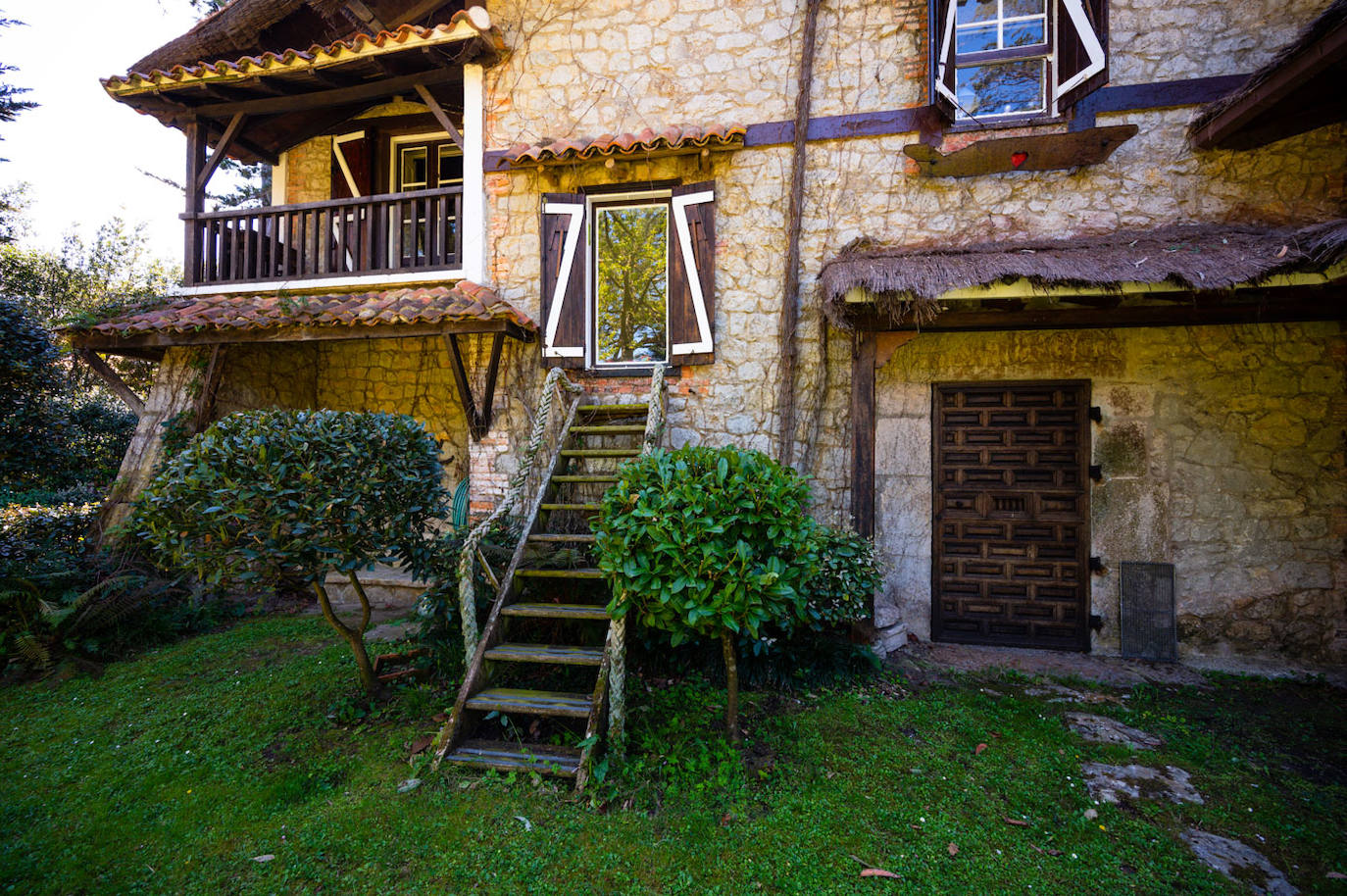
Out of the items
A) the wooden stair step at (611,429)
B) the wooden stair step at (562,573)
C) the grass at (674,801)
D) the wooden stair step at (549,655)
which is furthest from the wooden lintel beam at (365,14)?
the grass at (674,801)

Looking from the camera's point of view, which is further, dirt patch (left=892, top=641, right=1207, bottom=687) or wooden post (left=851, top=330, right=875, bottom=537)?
wooden post (left=851, top=330, right=875, bottom=537)

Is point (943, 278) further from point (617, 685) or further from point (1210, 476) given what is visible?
point (617, 685)

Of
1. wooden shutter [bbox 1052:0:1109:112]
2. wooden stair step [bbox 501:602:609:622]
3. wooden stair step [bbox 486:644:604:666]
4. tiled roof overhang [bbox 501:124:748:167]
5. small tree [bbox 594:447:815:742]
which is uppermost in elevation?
wooden shutter [bbox 1052:0:1109:112]

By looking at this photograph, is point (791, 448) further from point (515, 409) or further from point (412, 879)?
point (412, 879)

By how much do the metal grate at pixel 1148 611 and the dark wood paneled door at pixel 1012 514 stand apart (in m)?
0.28

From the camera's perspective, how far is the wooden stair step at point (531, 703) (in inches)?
119

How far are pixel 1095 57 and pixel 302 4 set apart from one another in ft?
26.0

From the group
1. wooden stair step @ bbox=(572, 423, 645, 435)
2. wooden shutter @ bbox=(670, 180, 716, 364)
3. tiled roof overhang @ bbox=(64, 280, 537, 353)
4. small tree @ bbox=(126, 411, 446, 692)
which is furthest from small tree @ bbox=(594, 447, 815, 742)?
tiled roof overhang @ bbox=(64, 280, 537, 353)

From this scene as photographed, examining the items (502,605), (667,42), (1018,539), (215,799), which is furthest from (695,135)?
(215,799)

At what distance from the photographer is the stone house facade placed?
14.6 feet

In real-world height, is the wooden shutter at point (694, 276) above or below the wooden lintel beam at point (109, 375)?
above

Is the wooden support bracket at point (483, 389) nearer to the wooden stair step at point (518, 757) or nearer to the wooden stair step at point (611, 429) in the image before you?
the wooden stair step at point (611, 429)

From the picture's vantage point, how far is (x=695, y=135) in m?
4.96

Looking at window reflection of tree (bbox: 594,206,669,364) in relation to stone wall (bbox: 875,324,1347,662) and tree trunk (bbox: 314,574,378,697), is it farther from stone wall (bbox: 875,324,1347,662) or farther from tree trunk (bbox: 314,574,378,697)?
tree trunk (bbox: 314,574,378,697)
